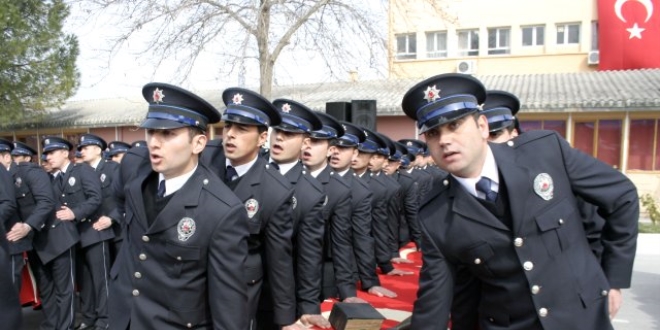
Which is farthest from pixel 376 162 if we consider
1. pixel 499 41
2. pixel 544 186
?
pixel 499 41

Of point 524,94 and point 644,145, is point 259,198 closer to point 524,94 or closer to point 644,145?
point 524,94

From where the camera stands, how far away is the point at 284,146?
3.82 m

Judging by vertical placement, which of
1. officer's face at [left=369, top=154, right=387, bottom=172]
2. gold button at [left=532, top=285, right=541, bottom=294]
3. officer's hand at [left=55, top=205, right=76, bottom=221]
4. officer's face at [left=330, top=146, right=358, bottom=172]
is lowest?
officer's hand at [left=55, top=205, right=76, bottom=221]

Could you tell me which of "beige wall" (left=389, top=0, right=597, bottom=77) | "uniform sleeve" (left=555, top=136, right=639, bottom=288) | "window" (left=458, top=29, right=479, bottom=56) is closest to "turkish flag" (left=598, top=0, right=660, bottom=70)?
"beige wall" (left=389, top=0, right=597, bottom=77)

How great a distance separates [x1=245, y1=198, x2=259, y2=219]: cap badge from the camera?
9.37 ft

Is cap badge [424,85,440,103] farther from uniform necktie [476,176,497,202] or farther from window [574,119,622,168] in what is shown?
window [574,119,622,168]

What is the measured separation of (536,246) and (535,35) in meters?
20.4

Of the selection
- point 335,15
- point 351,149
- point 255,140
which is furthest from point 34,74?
point 255,140

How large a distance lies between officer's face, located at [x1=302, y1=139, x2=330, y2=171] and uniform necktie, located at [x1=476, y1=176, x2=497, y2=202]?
2.42m

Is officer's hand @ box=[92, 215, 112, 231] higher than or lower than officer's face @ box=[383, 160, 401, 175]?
lower

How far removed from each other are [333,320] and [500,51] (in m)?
19.7

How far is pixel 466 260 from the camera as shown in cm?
226

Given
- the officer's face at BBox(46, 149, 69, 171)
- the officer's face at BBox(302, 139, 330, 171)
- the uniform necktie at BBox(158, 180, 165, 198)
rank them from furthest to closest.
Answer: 1. the officer's face at BBox(46, 149, 69, 171)
2. the officer's face at BBox(302, 139, 330, 171)
3. the uniform necktie at BBox(158, 180, 165, 198)

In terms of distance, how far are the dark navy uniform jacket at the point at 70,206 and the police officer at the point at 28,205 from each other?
0.15 m
